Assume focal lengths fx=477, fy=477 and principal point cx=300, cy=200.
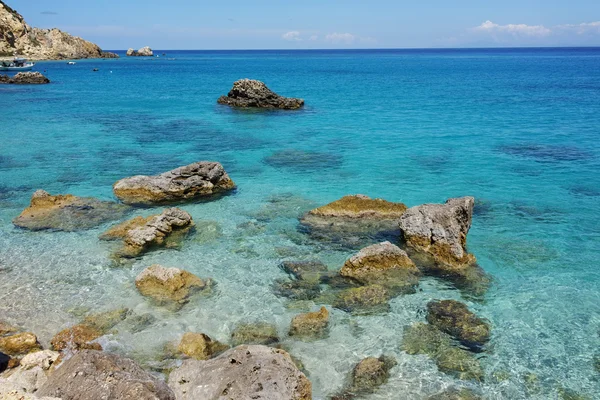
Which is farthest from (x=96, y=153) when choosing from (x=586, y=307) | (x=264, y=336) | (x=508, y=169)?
(x=586, y=307)

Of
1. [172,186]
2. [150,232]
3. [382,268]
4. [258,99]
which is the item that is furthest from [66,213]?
[258,99]

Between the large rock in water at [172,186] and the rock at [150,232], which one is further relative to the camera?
the large rock in water at [172,186]

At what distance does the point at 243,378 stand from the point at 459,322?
6.51m

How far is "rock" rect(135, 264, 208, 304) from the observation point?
1392 centimetres

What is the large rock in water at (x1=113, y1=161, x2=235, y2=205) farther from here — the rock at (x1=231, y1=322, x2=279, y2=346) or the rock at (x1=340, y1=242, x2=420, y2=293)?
the rock at (x1=231, y1=322, x2=279, y2=346)

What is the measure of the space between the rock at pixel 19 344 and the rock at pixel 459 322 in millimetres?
9980

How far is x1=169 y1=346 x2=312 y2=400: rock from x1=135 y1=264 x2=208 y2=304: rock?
14.0 ft

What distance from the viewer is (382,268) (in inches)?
592

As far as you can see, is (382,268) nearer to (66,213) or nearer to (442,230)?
(442,230)

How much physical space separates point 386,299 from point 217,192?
12.0 m

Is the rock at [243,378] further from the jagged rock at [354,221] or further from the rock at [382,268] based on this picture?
the jagged rock at [354,221]

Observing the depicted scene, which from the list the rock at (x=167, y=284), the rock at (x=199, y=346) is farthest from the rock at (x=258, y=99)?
the rock at (x=199, y=346)

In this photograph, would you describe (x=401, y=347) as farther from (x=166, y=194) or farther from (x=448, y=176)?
(x=448, y=176)

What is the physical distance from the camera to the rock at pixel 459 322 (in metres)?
12.1
